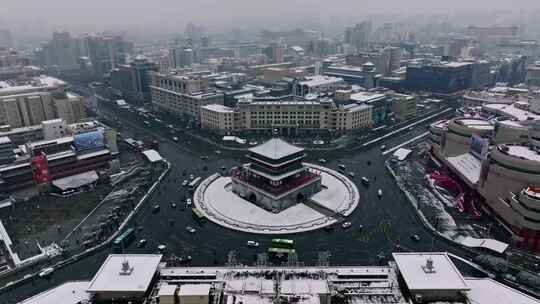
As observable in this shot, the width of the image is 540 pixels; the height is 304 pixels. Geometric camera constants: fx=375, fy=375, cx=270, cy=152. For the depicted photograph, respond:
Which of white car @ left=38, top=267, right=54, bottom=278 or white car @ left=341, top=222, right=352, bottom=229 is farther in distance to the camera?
white car @ left=341, top=222, right=352, bottom=229

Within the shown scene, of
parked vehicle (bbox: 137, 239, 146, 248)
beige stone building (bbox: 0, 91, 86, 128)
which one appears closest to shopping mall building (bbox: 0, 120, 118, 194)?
beige stone building (bbox: 0, 91, 86, 128)

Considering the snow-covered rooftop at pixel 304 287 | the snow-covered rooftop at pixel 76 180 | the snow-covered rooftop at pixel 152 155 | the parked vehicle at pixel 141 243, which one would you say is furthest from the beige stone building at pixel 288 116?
the snow-covered rooftop at pixel 304 287

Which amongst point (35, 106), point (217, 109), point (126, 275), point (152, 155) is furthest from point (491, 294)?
point (35, 106)

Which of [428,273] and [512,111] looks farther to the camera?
[512,111]

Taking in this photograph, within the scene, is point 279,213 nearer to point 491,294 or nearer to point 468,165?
point 491,294

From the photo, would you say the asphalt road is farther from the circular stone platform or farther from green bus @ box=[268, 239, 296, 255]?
the circular stone platform

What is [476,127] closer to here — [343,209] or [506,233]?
[506,233]
